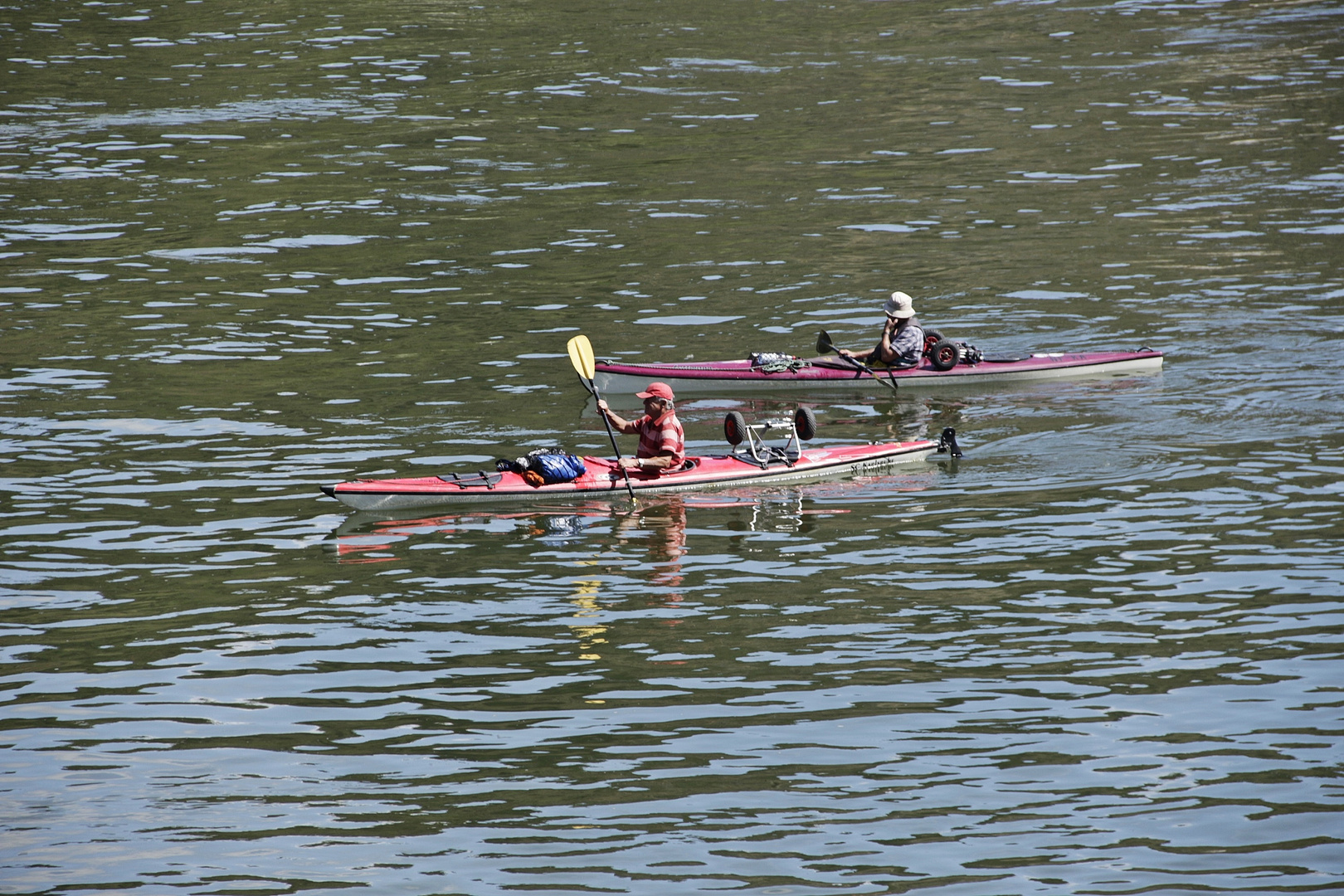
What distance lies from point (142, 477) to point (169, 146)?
19.2m

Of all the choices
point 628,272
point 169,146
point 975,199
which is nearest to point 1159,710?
point 628,272

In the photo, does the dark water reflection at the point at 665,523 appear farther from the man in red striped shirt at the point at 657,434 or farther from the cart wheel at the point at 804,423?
the cart wheel at the point at 804,423

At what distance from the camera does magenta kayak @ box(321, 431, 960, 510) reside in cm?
1471

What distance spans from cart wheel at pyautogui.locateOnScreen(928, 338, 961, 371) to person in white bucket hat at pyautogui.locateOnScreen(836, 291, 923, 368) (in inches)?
9.3

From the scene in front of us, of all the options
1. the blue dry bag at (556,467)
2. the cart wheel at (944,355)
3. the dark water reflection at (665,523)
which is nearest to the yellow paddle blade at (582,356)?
the dark water reflection at (665,523)

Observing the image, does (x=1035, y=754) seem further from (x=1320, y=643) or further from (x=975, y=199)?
(x=975, y=199)

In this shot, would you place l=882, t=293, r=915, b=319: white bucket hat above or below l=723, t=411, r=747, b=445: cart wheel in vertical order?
above

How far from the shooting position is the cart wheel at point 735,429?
1636cm

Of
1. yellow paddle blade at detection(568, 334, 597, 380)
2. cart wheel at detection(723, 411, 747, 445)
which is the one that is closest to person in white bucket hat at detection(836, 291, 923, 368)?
cart wheel at detection(723, 411, 747, 445)

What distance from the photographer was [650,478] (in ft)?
51.1

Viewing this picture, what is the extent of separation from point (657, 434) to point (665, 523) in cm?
132

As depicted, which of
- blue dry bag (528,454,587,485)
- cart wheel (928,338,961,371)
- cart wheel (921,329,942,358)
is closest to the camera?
blue dry bag (528,454,587,485)

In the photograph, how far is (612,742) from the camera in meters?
10.1

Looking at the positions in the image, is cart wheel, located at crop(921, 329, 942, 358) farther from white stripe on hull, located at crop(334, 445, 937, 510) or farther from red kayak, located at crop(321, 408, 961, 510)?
white stripe on hull, located at crop(334, 445, 937, 510)
